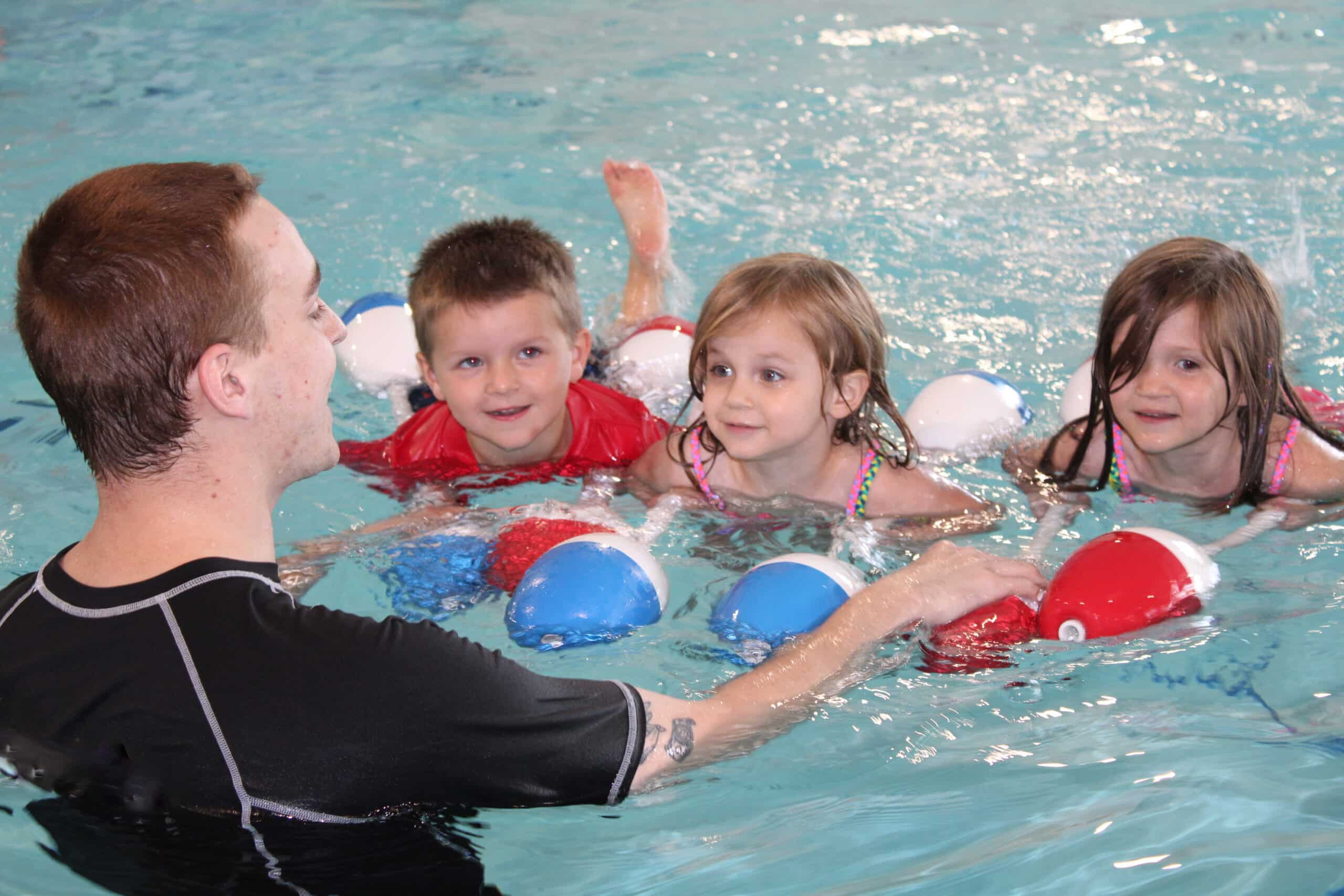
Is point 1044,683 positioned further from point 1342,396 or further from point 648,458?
point 1342,396

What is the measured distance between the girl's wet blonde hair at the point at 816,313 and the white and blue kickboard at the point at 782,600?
0.81 metres

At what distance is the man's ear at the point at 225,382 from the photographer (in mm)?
2107

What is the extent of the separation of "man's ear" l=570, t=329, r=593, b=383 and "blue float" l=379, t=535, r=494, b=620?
2.93 feet

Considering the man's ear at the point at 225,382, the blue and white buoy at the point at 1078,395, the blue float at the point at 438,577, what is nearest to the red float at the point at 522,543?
the blue float at the point at 438,577

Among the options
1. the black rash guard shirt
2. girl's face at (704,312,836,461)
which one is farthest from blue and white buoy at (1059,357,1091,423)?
the black rash guard shirt

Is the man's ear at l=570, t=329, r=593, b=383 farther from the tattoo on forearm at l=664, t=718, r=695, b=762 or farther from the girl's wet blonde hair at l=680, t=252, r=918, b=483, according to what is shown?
the tattoo on forearm at l=664, t=718, r=695, b=762

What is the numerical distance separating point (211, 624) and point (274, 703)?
0.16 meters

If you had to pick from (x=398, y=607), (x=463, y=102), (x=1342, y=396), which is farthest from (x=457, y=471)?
(x=463, y=102)

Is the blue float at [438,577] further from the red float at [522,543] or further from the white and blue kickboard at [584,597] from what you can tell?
the white and blue kickboard at [584,597]

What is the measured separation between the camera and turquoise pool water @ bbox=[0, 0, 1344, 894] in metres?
2.47

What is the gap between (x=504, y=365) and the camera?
13.6 ft

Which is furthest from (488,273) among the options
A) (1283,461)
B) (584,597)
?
(1283,461)

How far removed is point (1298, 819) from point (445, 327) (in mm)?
2839

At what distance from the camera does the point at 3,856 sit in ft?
7.90
